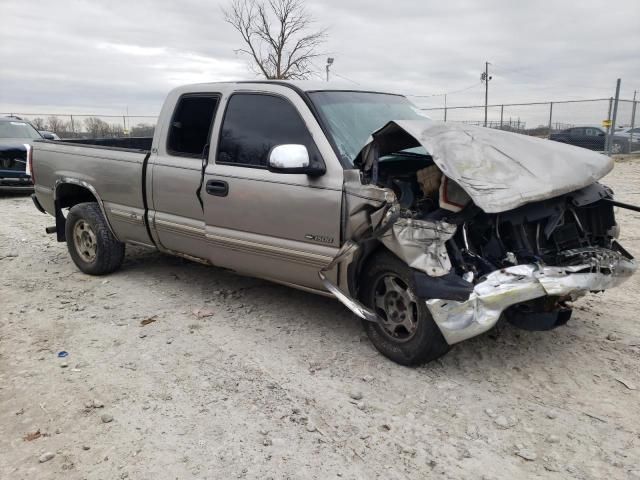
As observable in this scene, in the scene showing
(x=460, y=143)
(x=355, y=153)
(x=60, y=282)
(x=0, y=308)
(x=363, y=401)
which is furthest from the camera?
(x=60, y=282)

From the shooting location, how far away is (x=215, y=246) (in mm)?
4574

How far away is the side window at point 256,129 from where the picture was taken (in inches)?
161

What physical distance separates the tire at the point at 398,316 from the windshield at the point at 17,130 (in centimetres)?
1192

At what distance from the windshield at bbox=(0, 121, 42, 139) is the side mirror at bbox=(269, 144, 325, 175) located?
11381 millimetres

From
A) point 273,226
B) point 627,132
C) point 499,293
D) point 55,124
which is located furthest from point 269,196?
point 55,124

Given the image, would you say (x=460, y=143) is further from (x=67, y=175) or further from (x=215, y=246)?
(x=67, y=175)

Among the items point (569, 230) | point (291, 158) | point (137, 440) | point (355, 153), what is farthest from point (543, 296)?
point (137, 440)

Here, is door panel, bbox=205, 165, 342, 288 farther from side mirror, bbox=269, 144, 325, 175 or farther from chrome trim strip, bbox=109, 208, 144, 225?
chrome trim strip, bbox=109, 208, 144, 225

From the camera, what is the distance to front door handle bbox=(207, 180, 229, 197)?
171 inches

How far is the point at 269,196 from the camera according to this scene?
4.07 m

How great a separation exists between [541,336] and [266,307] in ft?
7.33

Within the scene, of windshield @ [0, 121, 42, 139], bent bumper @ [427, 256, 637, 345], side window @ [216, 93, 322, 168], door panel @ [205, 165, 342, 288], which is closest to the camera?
bent bumper @ [427, 256, 637, 345]

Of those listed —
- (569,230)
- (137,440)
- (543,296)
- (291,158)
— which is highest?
(291,158)

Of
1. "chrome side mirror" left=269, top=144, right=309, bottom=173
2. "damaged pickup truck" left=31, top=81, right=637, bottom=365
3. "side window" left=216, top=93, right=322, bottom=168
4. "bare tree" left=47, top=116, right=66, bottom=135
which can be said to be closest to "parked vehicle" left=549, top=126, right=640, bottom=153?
"damaged pickup truck" left=31, top=81, right=637, bottom=365
